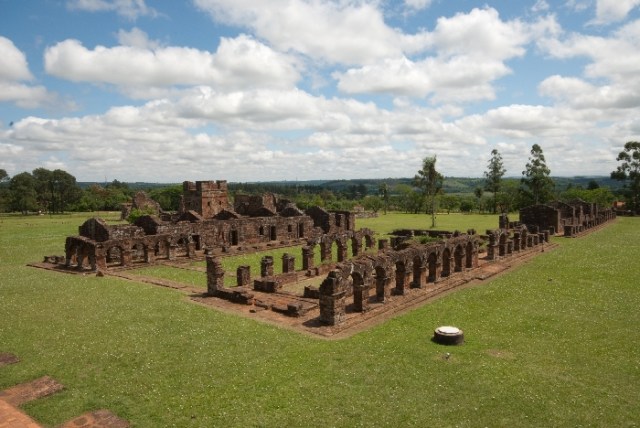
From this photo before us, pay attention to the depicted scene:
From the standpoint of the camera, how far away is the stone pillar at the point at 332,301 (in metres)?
14.5

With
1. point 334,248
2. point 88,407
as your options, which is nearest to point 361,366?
point 88,407

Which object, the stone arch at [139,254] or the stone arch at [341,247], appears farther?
the stone arch at [139,254]

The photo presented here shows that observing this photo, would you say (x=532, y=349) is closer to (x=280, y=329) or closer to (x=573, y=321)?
(x=573, y=321)

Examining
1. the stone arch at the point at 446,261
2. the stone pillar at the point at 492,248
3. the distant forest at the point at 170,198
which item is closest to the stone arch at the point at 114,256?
the stone arch at the point at 446,261

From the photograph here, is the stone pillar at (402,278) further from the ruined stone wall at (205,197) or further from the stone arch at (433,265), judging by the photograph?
the ruined stone wall at (205,197)

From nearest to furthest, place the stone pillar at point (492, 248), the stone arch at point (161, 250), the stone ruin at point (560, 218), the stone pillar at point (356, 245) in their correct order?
the stone pillar at point (492, 248)
the stone pillar at point (356, 245)
the stone arch at point (161, 250)
the stone ruin at point (560, 218)

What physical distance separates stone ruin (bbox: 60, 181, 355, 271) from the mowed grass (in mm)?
6779

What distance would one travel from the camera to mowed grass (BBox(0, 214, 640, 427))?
9.18 m

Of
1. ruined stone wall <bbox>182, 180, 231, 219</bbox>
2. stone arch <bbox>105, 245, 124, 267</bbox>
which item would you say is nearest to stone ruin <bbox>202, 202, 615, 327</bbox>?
stone arch <bbox>105, 245, 124, 267</bbox>

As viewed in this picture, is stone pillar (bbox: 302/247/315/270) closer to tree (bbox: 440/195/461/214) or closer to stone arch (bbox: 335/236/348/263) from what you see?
stone arch (bbox: 335/236/348/263)

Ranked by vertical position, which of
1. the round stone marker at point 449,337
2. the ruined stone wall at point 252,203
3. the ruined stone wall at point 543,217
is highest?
the ruined stone wall at point 252,203

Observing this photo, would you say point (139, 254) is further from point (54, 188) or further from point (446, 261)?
point (54, 188)

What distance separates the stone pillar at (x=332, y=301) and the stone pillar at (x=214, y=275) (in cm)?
579

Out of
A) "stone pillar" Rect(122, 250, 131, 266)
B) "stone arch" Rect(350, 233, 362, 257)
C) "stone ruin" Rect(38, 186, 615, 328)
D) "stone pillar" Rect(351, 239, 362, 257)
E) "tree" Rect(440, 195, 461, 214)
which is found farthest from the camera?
"tree" Rect(440, 195, 461, 214)
